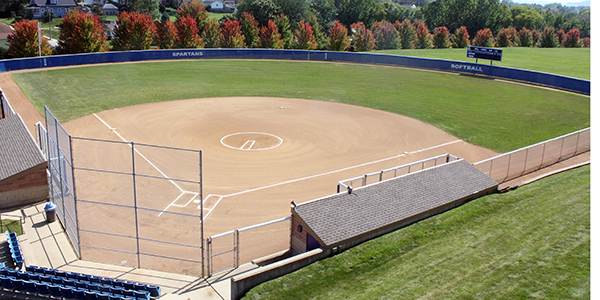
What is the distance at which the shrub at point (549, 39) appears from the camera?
343ft

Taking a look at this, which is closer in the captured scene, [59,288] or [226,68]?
[59,288]

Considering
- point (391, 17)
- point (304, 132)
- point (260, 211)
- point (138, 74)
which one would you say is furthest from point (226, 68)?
point (391, 17)

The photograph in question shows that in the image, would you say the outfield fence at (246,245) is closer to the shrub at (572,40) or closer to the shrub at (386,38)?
the shrub at (386,38)

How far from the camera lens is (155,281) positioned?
14070 millimetres

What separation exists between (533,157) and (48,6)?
151637 millimetres

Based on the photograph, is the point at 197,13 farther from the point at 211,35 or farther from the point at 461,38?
the point at 461,38

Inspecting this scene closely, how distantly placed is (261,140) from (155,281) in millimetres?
14732

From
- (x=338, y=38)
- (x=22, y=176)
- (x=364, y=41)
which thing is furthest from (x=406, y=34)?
(x=22, y=176)

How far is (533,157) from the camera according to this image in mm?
22688

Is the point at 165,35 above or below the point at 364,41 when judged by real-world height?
above

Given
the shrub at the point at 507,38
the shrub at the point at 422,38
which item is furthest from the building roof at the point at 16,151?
the shrub at the point at 507,38

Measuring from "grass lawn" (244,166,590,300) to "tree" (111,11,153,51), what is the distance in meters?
59.8

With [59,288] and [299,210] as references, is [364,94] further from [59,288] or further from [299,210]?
[59,288]

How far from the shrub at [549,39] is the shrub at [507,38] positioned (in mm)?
6855
